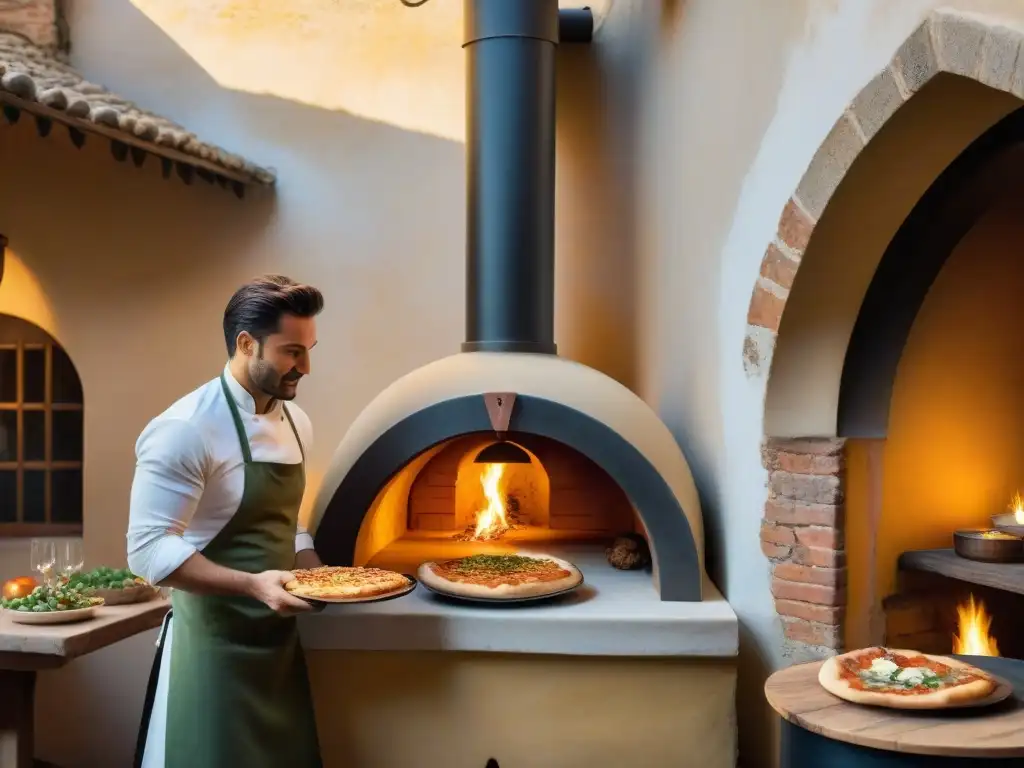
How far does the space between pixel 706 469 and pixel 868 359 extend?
740 millimetres

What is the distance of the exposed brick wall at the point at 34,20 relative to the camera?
4.40 m

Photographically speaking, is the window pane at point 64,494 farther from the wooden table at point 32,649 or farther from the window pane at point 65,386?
the wooden table at point 32,649

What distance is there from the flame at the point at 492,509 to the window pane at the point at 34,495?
87.0 inches

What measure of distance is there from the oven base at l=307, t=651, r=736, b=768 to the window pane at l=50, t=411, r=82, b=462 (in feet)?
7.90

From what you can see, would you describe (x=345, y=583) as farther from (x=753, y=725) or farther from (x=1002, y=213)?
(x=1002, y=213)

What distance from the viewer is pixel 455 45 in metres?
4.43

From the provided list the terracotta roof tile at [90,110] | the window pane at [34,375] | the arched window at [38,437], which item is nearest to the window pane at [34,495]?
the arched window at [38,437]

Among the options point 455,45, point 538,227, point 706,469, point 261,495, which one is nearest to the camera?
point 261,495

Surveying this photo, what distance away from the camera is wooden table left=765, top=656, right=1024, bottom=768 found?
1.82m

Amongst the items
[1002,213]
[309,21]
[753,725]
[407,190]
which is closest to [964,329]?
[1002,213]

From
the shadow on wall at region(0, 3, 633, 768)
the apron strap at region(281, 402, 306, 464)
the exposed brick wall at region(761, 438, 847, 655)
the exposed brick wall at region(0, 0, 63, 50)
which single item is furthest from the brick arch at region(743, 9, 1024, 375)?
the exposed brick wall at region(0, 0, 63, 50)

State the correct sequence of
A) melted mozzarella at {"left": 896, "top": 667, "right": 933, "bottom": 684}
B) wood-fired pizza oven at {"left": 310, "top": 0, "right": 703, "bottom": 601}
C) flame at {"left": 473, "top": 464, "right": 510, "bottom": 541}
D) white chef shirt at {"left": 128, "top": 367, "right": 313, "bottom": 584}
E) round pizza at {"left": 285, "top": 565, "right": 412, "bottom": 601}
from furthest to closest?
flame at {"left": 473, "top": 464, "right": 510, "bottom": 541} → wood-fired pizza oven at {"left": 310, "top": 0, "right": 703, "bottom": 601} → round pizza at {"left": 285, "top": 565, "right": 412, "bottom": 601} → white chef shirt at {"left": 128, "top": 367, "right": 313, "bottom": 584} → melted mozzarella at {"left": 896, "top": 667, "right": 933, "bottom": 684}

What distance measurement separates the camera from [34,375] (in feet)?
15.6

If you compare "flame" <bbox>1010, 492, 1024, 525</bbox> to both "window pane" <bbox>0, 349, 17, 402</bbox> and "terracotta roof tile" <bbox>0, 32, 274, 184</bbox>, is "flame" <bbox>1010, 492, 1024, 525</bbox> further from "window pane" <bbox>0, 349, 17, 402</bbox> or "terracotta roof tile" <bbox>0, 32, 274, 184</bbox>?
"window pane" <bbox>0, 349, 17, 402</bbox>
